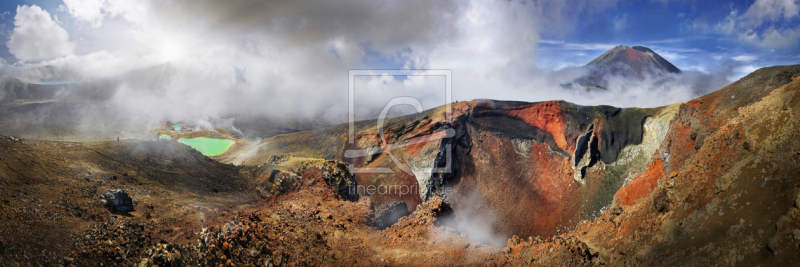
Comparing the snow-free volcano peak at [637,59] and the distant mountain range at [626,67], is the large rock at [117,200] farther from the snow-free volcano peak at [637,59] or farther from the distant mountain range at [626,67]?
the snow-free volcano peak at [637,59]

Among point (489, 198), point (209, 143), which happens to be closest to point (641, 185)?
point (489, 198)

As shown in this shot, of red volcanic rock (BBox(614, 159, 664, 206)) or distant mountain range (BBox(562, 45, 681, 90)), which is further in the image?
distant mountain range (BBox(562, 45, 681, 90))

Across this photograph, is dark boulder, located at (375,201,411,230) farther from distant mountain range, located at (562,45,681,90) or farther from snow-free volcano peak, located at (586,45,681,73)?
snow-free volcano peak, located at (586,45,681,73)

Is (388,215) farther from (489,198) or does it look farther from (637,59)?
(637,59)

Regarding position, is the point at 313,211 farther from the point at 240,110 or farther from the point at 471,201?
the point at 240,110

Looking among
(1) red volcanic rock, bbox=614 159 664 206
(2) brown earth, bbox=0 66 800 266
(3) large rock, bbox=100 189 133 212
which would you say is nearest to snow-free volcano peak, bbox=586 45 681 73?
(2) brown earth, bbox=0 66 800 266

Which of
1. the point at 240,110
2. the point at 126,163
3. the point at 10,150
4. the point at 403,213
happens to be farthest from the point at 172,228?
the point at 240,110

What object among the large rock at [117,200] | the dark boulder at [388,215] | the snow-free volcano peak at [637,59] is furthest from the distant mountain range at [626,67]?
the large rock at [117,200]
